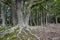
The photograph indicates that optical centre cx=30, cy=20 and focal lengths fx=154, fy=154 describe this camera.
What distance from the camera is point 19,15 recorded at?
16078 mm

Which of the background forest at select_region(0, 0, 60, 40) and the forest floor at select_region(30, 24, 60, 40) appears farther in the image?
the forest floor at select_region(30, 24, 60, 40)

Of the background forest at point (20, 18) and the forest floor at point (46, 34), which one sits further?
the forest floor at point (46, 34)

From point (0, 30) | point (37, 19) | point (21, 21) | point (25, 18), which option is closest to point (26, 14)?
point (25, 18)

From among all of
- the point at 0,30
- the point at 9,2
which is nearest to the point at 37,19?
the point at 9,2

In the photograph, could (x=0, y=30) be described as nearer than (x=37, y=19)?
Yes

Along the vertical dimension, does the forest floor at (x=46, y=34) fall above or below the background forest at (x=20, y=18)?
below

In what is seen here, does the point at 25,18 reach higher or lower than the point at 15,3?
lower

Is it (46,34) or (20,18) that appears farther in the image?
(20,18)

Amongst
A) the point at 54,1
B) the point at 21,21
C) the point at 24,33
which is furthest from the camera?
the point at 54,1

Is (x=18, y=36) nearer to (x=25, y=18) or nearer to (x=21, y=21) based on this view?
(x=21, y=21)

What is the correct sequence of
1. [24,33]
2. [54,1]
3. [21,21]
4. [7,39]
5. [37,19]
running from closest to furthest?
[7,39], [24,33], [21,21], [54,1], [37,19]

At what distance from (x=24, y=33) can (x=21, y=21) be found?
40.6 ft

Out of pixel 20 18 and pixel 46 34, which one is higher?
pixel 20 18

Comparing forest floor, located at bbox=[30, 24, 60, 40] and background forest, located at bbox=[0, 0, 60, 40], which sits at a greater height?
background forest, located at bbox=[0, 0, 60, 40]
